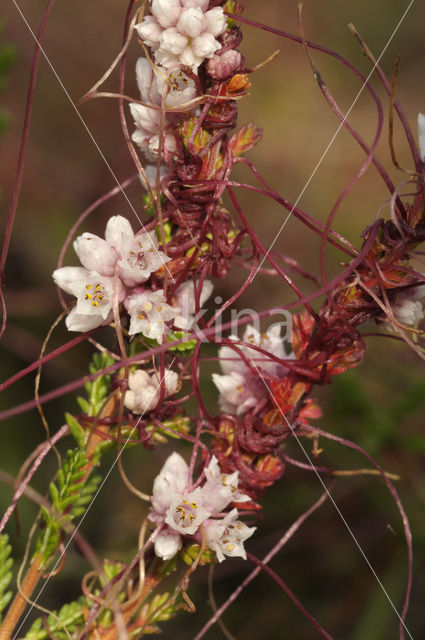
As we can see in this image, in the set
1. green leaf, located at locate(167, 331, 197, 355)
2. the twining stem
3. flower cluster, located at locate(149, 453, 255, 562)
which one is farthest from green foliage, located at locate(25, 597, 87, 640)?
green leaf, located at locate(167, 331, 197, 355)

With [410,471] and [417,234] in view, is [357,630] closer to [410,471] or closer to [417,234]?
[410,471]

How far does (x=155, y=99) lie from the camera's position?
0.90 m

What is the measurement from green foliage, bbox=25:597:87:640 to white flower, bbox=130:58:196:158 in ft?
1.98

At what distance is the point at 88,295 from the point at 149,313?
76 mm

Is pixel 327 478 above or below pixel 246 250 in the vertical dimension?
below

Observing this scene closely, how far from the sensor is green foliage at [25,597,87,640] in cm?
89

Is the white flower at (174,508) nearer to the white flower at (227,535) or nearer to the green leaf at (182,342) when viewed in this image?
the white flower at (227,535)

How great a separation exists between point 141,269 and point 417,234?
33cm

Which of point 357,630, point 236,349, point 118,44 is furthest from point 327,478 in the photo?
point 118,44

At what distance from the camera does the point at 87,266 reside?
2.79ft

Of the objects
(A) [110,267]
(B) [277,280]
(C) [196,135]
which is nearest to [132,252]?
(A) [110,267]

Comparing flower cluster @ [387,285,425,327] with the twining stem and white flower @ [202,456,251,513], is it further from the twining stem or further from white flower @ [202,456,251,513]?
the twining stem

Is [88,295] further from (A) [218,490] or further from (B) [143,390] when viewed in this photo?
(A) [218,490]

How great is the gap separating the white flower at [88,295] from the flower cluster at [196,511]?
19 cm
